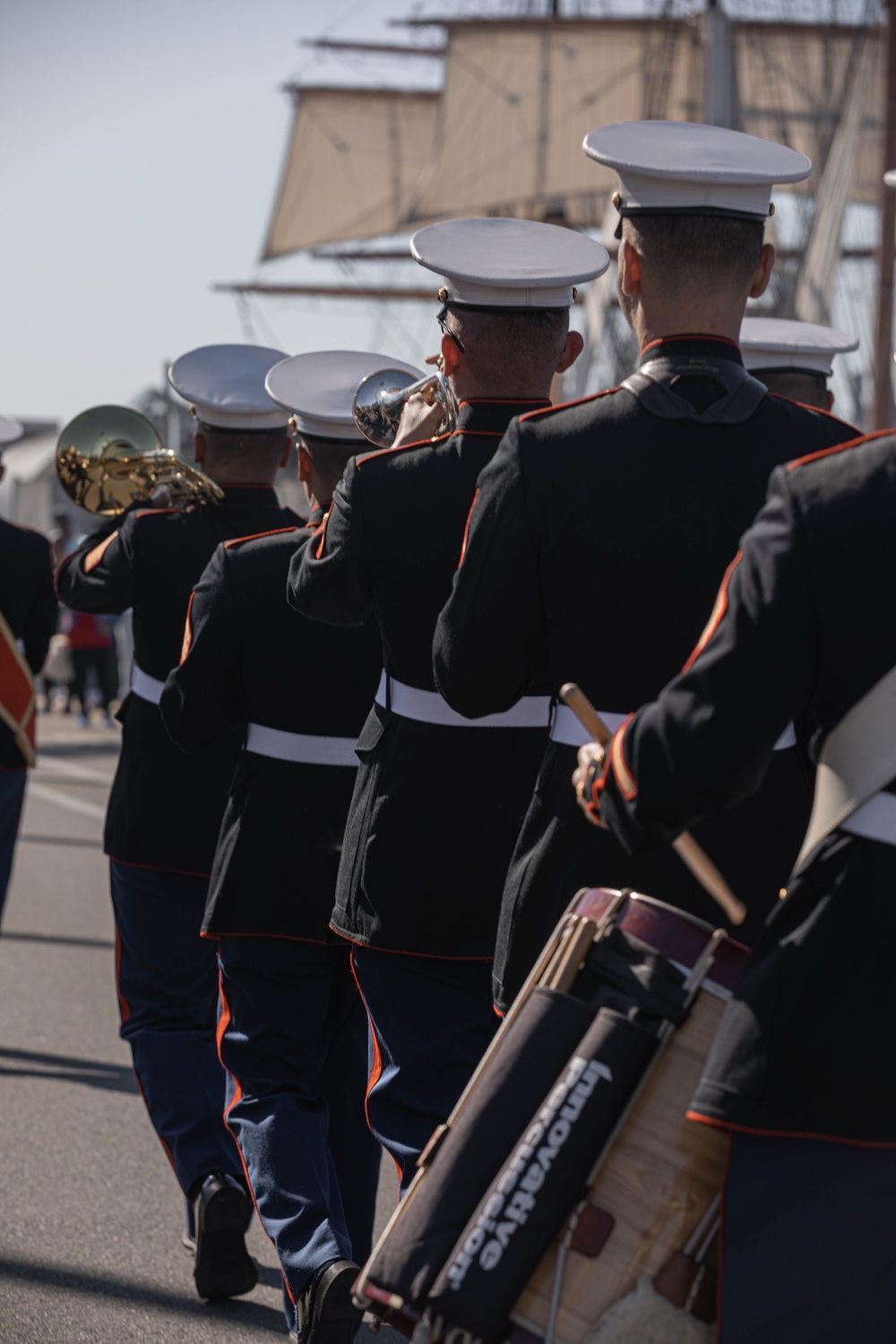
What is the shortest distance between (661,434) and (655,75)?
4320 centimetres

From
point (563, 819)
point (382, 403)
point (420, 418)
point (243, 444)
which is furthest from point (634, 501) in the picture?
point (243, 444)

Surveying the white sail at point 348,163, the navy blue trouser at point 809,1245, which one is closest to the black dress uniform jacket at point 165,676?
the navy blue trouser at point 809,1245

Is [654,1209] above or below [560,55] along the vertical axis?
above

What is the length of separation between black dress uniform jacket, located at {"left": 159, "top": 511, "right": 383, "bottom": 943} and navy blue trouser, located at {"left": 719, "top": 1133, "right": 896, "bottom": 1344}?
184 cm

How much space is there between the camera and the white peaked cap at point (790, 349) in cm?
419

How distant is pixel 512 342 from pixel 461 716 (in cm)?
60

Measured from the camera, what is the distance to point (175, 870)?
4223mm

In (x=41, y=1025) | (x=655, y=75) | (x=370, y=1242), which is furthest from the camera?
(x=655, y=75)

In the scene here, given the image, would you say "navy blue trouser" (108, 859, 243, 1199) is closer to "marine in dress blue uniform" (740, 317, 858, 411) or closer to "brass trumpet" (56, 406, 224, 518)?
"brass trumpet" (56, 406, 224, 518)

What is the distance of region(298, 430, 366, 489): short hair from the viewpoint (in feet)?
12.1

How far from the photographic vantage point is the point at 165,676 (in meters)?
4.31

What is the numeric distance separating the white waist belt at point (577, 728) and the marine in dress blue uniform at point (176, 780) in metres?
1.94

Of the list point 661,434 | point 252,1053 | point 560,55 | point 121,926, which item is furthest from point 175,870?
point 560,55

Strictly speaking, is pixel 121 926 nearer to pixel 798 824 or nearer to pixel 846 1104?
pixel 798 824
